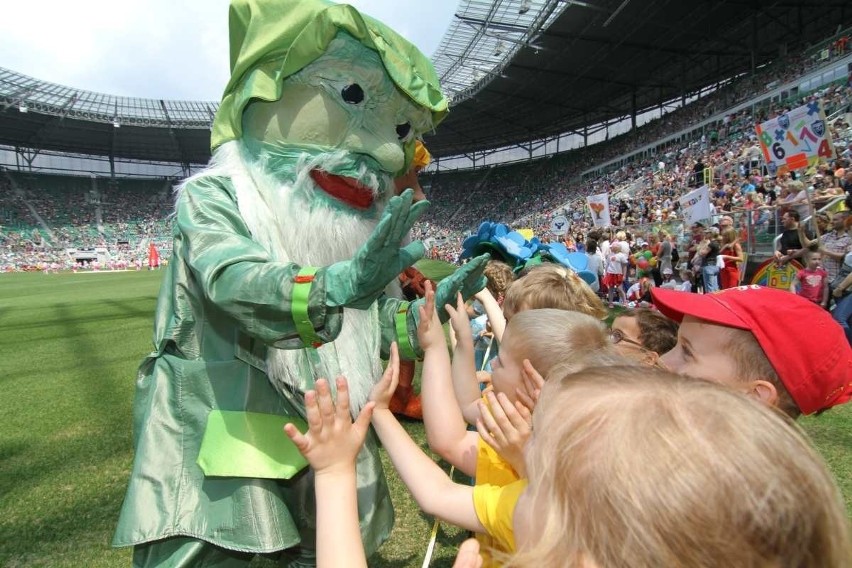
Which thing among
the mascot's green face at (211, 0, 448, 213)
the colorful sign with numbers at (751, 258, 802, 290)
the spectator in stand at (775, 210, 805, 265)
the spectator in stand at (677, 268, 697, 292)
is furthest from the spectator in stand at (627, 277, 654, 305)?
the mascot's green face at (211, 0, 448, 213)

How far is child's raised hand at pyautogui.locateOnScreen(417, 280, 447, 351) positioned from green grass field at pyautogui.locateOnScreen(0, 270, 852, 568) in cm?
131

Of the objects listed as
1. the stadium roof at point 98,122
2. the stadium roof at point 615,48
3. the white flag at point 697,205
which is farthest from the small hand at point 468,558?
the stadium roof at point 98,122

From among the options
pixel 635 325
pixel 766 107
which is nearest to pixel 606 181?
pixel 766 107

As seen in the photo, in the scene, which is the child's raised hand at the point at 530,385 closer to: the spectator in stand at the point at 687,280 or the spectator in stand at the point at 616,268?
the spectator in stand at the point at 687,280

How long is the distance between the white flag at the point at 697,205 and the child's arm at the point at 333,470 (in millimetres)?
8737

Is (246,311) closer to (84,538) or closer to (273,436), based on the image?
(273,436)

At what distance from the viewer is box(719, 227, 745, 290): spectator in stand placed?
764 centimetres

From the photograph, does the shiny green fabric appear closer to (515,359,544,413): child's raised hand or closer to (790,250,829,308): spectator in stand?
(515,359,544,413): child's raised hand

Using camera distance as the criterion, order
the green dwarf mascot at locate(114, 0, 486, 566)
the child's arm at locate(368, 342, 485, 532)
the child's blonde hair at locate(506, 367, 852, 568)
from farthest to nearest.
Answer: the child's arm at locate(368, 342, 485, 532) < the green dwarf mascot at locate(114, 0, 486, 566) < the child's blonde hair at locate(506, 367, 852, 568)

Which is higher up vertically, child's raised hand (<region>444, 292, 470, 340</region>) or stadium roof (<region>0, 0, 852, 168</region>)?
stadium roof (<region>0, 0, 852, 168</region>)

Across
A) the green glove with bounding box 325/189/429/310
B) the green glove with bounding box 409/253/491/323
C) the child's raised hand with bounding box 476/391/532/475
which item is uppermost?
the green glove with bounding box 325/189/429/310

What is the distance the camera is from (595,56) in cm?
2320

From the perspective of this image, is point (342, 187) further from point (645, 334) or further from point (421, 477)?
point (645, 334)

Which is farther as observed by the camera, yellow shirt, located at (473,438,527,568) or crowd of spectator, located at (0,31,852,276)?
crowd of spectator, located at (0,31,852,276)
